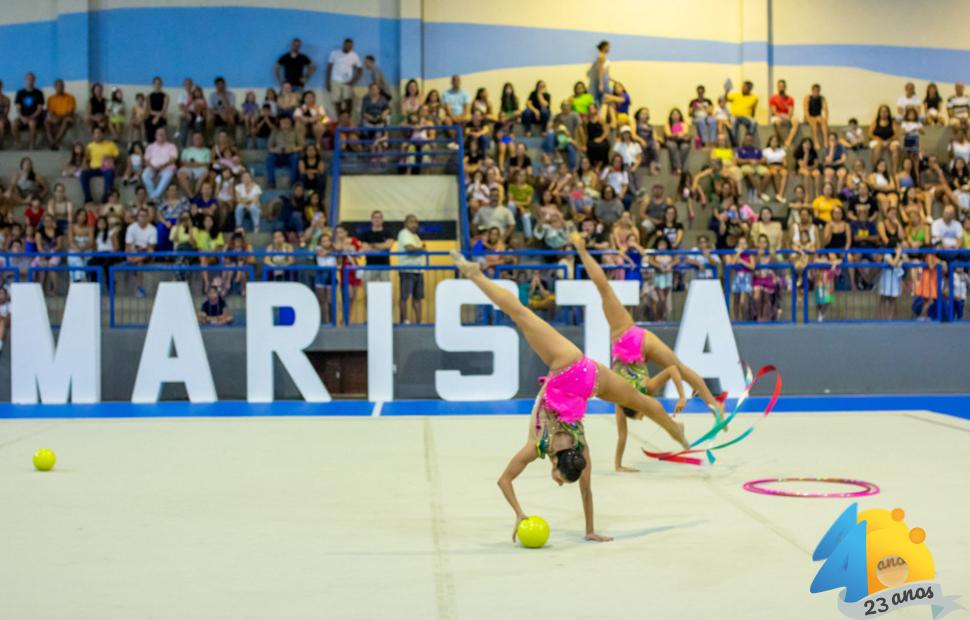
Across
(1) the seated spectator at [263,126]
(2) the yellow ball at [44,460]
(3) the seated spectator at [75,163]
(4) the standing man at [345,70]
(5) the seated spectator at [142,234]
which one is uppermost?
(4) the standing man at [345,70]

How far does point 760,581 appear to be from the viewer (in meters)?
6.64

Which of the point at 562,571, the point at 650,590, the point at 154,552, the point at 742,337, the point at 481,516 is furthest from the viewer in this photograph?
the point at 742,337

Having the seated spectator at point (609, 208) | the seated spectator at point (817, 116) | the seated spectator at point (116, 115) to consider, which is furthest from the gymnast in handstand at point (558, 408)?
the seated spectator at point (116, 115)

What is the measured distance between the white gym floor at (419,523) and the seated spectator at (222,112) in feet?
33.6

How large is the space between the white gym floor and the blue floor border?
172 centimetres

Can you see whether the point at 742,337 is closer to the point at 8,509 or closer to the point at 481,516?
the point at 481,516

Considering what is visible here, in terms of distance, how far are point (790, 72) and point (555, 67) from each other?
510cm

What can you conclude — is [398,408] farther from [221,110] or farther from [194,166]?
[221,110]

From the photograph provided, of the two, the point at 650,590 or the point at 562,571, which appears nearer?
the point at 650,590

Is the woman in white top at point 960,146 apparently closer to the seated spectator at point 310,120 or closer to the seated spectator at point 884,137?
the seated spectator at point 884,137

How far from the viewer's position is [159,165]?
70.2ft

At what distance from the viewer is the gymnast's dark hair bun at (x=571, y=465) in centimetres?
744

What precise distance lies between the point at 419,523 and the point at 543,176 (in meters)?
12.6

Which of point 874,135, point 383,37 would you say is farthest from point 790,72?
point 383,37
